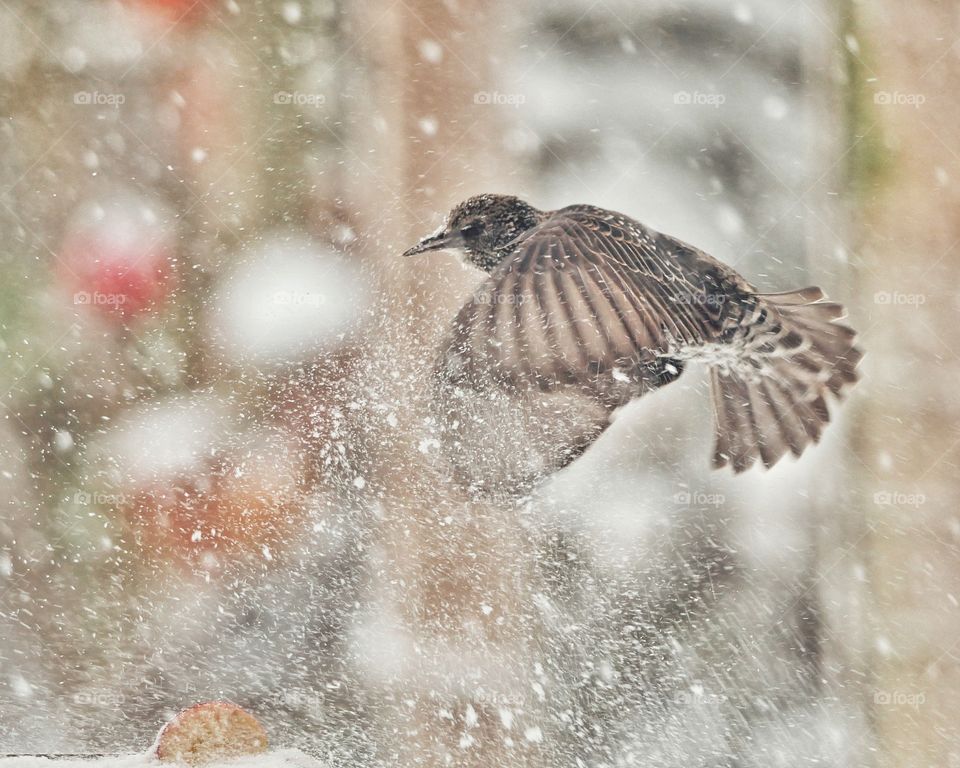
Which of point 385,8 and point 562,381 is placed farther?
point 385,8

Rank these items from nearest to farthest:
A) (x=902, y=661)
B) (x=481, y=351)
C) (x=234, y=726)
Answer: (x=234, y=726), (x=481, y=351), (x=902, y=661)

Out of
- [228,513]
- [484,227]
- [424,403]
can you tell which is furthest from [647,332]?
[228,513]

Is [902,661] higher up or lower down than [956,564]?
lower down

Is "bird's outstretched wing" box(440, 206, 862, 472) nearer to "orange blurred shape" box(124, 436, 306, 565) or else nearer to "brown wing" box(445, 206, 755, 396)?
"brown wing" box(445, 206, 755, 396)

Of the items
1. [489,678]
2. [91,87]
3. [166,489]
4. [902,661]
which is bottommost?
[489,678]

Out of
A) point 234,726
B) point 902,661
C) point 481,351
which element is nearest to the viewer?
point 234,726

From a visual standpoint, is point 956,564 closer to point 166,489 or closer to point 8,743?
point 166,489

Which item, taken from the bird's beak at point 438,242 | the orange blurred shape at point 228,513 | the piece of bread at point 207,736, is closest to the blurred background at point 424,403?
the orange blurred shape at point 228,513

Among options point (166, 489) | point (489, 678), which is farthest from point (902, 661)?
point (166, 489)
